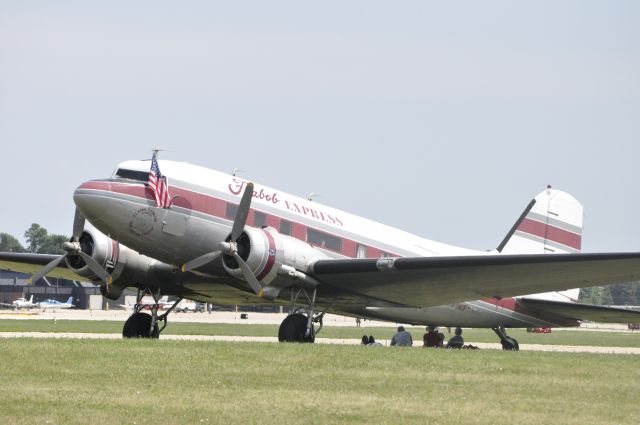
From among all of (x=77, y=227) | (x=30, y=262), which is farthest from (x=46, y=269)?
(x=30, y=262)

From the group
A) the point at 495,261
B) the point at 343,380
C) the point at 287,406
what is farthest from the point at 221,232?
the point at 287,406

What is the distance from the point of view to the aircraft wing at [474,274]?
23.4m

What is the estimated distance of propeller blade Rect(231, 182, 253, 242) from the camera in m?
23.6

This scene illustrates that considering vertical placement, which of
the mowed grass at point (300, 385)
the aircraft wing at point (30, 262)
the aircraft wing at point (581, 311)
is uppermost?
the aircraft wing at point (30, 262)

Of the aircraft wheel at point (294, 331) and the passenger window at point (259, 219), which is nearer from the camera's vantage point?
the aircraft wheel at point (294, 331)

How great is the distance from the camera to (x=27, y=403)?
1454 centimetres

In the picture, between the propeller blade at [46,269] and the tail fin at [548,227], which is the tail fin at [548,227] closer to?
the tail fin at [548,227]

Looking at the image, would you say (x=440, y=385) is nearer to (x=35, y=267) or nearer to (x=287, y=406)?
(x=287, y=406)

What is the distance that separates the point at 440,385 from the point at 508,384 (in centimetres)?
113

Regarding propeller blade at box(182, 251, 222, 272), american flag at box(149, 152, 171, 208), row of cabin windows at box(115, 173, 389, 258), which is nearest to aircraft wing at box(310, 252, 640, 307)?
row of cabin windows at box(115, 173, 389, 258)

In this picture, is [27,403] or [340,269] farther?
[340,269]

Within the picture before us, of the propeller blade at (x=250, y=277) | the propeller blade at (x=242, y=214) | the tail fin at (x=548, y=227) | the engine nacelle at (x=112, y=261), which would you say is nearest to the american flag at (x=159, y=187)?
the propeller blade at (x=242, y=214)

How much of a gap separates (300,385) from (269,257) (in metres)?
7.13

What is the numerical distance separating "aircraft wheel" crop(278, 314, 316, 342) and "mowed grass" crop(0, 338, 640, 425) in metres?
2.59
